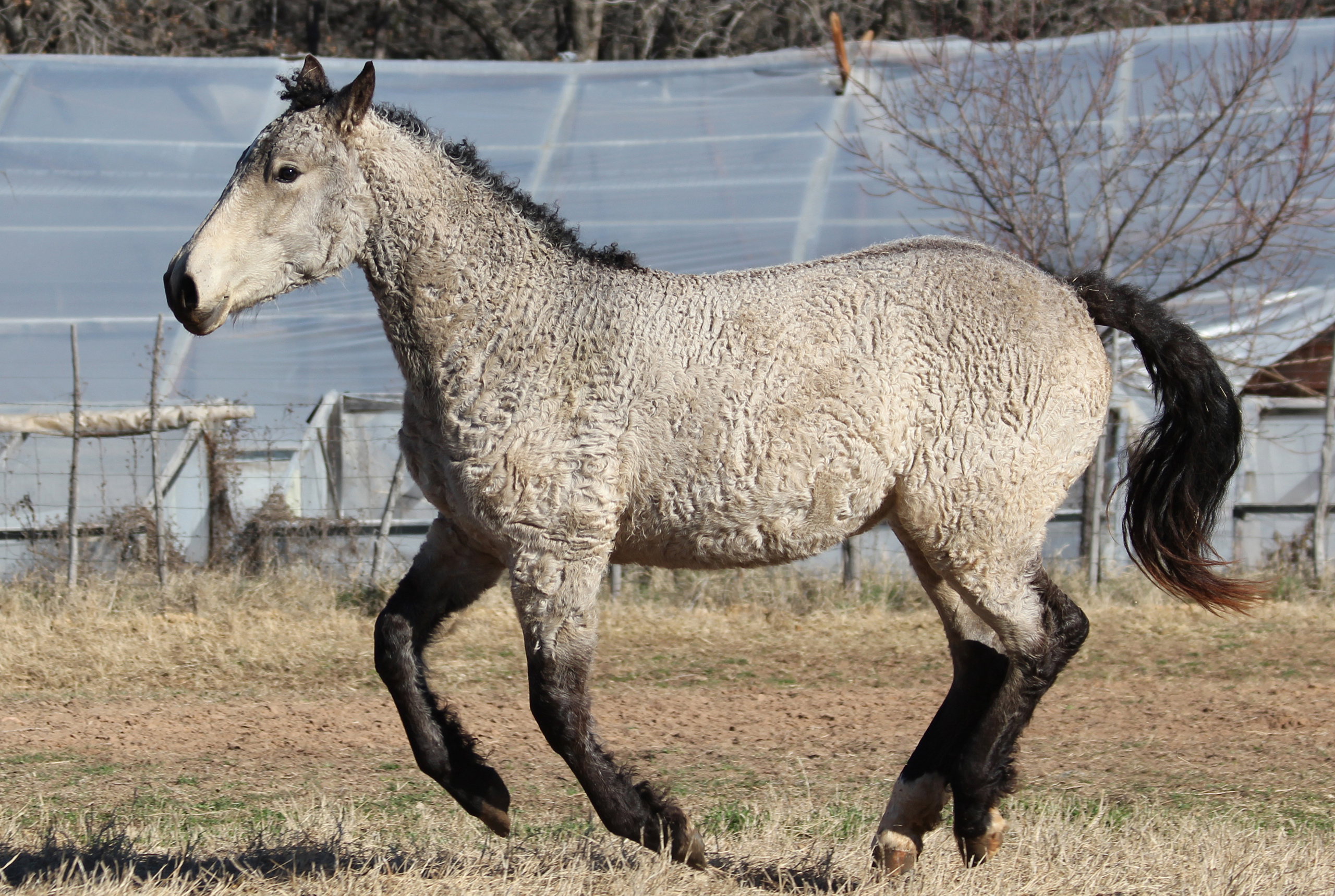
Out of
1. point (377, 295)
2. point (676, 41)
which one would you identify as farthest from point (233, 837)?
point (676, 41)

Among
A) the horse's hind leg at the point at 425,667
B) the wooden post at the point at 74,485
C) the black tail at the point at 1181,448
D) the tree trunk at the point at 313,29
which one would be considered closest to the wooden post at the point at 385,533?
the wooden post at the point at 74,485

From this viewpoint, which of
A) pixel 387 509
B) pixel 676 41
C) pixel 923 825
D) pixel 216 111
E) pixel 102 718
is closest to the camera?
pixel 923 825

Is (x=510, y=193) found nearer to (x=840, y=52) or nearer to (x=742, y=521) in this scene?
(x=742, y=521)

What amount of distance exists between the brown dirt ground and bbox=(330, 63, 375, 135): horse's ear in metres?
2.78

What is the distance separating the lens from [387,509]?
9.52m

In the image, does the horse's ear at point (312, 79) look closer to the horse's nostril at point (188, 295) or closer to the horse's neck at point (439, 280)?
the horse's neck at point (439, 280)

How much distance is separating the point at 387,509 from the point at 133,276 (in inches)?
173

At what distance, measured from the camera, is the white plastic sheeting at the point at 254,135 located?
35.8 feet

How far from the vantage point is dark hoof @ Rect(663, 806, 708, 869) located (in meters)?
3.61

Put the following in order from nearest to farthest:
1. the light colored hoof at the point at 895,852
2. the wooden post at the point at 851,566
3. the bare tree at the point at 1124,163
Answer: the light colored hoof at the point at 895,852 < the wooden post at the point at 851,566 < the bare tree at the point at 1124,163

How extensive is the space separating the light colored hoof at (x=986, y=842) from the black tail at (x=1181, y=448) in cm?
107

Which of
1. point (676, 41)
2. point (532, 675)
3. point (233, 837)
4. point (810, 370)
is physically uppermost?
point (676, 41)

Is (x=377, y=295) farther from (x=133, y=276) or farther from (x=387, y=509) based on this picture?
(x=133, y=276)

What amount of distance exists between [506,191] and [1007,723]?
2.33 m
